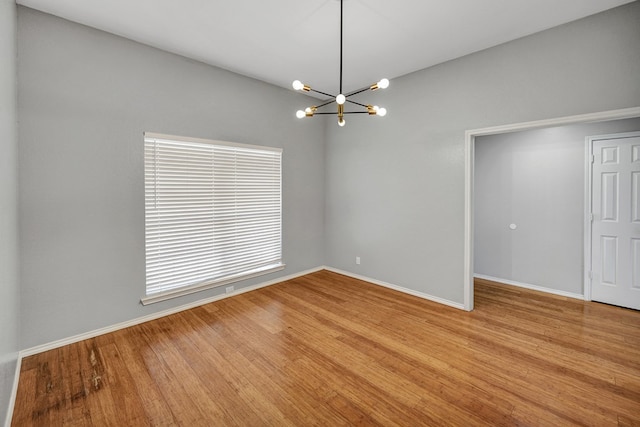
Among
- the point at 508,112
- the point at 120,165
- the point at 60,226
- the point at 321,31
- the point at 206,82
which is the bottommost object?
the point at 60,226

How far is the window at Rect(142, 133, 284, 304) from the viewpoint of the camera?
3098 millimetres

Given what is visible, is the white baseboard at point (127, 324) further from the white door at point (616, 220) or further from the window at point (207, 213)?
the white door at point (616, 220)

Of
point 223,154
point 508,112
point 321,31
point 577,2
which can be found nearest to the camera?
point 577,2

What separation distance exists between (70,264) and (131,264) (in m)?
0.50

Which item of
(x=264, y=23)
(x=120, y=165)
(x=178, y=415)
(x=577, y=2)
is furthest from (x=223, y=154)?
(x=577, y=2)

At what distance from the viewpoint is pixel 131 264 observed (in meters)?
2.95

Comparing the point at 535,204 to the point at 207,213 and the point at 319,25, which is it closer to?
the point at 319,25

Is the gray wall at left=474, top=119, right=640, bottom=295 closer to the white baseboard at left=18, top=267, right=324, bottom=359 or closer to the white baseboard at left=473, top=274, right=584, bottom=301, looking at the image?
the white baseboard at left=473, top=274, right=584, bottom=301

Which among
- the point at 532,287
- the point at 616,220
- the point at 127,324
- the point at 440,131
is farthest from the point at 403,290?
the point at 127,324

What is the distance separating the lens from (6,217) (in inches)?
69.3

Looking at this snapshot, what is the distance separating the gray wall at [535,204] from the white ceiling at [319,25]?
1755 millimetres

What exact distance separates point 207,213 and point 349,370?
2.51m

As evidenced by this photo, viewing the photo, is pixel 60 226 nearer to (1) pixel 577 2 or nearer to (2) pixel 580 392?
(2) pixel 580 392

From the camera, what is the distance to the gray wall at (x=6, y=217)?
1.60m
